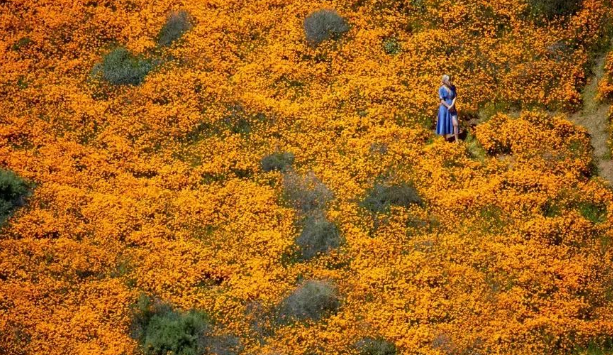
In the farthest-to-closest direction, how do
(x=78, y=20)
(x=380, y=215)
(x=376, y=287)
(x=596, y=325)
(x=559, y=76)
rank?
(x=78, y=20), (x=559, y=76), (x=380, y=215), (x=376, y=287), (x=596, y=325)

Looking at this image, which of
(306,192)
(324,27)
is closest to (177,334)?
(306,192)

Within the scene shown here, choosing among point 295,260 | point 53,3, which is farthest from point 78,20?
point 295,260

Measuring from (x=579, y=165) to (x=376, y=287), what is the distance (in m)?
6.25

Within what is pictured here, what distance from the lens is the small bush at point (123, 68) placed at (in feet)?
75.1

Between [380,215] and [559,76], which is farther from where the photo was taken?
[559,76]

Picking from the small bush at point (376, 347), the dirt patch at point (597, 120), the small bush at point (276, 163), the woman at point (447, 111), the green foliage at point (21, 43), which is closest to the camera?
the small bush at point (376, 347)

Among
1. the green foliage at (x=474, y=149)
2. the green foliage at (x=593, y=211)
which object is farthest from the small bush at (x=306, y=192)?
the green foliage at (x=593, y=211)

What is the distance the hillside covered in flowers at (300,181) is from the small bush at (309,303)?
5cm

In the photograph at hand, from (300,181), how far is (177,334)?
5342mm

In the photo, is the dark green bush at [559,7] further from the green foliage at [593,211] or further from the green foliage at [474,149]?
the green foliage at [593,211]

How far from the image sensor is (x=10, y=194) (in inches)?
773

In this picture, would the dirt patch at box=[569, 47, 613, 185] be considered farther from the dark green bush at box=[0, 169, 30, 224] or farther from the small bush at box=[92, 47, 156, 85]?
the dark green bush at box=[0, 169, 30, 224]

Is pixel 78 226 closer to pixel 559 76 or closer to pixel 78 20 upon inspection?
pixel 78 20

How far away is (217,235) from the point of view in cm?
1886
